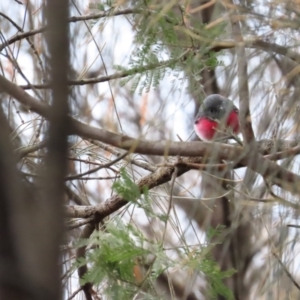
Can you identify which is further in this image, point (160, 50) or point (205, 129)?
point (205, 129)

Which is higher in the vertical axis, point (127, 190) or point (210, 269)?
point (127, 190)

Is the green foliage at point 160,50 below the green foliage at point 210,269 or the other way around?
the other way around

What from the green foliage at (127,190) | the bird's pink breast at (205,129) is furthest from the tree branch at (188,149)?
the bird's pink breast at (205,129)

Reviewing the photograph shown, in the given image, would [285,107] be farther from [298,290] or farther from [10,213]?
[10,213]

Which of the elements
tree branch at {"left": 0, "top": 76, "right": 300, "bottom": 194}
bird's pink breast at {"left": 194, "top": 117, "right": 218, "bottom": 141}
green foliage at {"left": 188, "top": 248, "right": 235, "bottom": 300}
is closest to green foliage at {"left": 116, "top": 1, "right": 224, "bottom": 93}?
tree branch at {"left": 0, "top": 76, "right": 300, "bottom": 194}

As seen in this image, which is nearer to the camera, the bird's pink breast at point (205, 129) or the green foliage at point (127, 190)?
the green foliage at point (127, 190)

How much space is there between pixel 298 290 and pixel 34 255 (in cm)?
54

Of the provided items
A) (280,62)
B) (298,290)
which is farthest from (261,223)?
(280,62)

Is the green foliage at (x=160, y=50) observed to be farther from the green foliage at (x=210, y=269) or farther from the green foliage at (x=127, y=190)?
the green foliage at (x=210, y=269)

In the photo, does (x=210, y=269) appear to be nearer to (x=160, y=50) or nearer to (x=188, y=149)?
(x=188, y=149)

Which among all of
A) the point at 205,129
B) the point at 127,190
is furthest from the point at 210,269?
the point at 205,129

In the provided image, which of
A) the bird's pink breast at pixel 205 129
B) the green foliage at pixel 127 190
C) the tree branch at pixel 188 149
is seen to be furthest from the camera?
the bird's pink breast at pixel 205 129

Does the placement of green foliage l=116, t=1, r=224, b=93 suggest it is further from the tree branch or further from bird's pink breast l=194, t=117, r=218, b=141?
bird's pink breast l=194, t=117, r=218, b=141

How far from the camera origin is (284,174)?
0.78 meters
